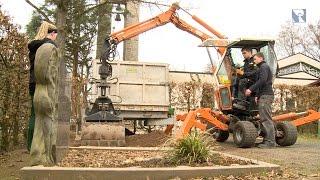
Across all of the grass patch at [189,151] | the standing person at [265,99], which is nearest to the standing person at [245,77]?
the standing person at [265,99]

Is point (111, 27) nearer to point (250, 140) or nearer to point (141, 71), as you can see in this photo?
point (141, 71)

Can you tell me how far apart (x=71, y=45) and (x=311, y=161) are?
2039 cm

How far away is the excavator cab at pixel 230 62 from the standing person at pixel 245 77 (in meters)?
0.15

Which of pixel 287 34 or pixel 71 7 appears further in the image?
pixel 287 34

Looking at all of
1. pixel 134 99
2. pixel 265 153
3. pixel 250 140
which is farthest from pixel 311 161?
pixel 134 99

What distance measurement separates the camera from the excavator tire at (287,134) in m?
10.0

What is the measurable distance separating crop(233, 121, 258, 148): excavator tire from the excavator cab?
3.28 ft

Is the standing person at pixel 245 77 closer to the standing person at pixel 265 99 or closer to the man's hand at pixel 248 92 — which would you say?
the man's hand at pixel 248 92

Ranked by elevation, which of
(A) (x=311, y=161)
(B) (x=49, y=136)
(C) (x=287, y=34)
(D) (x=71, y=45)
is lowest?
(A) (x=311, y=161)

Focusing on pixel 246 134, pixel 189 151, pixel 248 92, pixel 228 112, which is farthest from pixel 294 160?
pixel 228 112

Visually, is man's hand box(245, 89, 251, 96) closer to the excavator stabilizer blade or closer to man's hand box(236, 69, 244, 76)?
man's hand box(236, 69, 244, 76)

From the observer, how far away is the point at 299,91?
22219 millimetres

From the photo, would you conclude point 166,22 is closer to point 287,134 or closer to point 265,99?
point 265,99

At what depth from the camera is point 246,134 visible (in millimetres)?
9391
